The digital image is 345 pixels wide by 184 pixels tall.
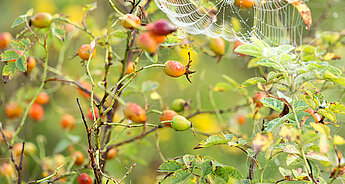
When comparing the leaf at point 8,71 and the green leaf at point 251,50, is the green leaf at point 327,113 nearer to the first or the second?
the green leaf at point 251,50

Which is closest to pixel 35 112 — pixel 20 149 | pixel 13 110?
pixel 13 110

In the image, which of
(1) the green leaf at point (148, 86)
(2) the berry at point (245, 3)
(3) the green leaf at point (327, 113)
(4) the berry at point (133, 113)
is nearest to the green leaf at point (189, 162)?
(4) the berry at point (133, 113)

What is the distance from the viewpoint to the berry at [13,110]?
4.35 feet

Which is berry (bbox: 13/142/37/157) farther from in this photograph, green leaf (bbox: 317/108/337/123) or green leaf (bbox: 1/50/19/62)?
green leaf (bbox: 317/108/337/123)

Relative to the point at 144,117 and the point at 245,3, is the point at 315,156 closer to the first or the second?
the point at 144,117

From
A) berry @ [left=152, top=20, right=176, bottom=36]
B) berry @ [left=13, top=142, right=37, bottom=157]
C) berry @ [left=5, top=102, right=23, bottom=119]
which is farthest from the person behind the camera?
berry @ [left=5, top=102, right=23, bottom=119]

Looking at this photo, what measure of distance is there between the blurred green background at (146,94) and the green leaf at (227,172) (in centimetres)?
59

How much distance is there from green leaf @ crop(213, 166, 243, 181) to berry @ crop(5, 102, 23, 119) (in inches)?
36.6

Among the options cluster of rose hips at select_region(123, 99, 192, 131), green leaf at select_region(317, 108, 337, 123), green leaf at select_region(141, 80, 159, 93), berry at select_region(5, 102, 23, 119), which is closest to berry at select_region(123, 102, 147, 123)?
cluster of rose hips at select_region(123, 99, 192, 131)

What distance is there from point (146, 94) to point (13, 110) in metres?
0.58

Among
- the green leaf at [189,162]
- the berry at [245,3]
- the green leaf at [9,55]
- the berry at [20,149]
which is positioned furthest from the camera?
the berry at [20,149]

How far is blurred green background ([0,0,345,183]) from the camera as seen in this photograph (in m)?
1.39

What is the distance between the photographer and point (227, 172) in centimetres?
67

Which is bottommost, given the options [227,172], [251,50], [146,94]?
[146,94]
